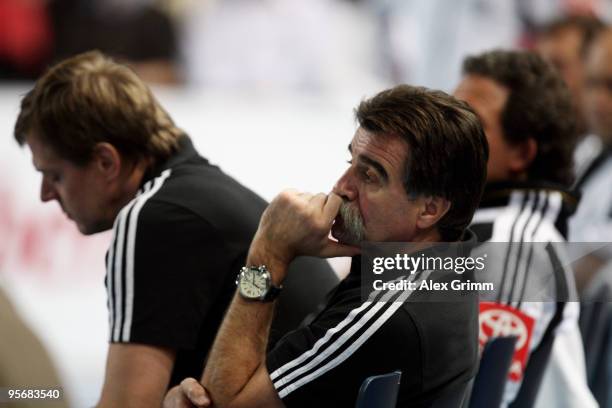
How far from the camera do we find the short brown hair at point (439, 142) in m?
1.90

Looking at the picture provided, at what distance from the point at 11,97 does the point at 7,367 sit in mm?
3164

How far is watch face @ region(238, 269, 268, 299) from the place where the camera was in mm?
1925

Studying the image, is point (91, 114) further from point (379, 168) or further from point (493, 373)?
point (493, 373)

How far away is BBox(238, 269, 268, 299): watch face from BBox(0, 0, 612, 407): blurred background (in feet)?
6.38

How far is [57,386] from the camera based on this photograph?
1.96 meters

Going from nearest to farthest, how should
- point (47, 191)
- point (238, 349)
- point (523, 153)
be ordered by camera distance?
point (238, 349), point (47, 191), point (523, 153)

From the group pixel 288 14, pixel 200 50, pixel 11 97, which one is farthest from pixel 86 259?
pixel 288 14

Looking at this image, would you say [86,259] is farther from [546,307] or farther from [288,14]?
[546,307]

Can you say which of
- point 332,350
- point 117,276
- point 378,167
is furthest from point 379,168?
point 117,276

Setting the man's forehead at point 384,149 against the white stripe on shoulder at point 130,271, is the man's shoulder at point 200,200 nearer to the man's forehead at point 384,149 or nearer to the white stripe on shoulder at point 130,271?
the white stripe on shoulder at point 130,271

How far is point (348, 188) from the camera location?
202 centimetres

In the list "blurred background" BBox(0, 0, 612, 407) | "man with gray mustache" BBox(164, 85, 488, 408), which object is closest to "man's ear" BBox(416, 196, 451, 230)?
"man with gray mustache" BBox(164, 85, 488, 408)

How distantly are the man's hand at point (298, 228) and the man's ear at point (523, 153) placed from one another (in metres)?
1.00

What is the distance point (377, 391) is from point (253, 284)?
31 cm
